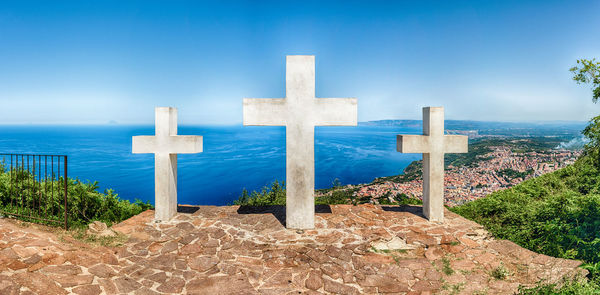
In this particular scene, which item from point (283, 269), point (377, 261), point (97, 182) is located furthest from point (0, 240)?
point (377, 261)

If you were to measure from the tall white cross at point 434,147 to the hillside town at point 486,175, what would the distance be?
300cm

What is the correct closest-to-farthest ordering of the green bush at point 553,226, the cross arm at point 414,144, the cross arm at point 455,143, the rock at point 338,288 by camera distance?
the rock at point 338,288 < the green bush at point 553,226 < the cross arm at point 414,144 < the cross arm at point 455,143

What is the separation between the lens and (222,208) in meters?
8.34

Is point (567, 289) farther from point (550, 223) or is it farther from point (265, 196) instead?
point (265, 196)

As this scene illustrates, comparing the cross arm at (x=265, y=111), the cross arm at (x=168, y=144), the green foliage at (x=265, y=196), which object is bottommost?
the green foliage at (x=265, y=196)

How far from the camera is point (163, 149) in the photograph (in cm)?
737

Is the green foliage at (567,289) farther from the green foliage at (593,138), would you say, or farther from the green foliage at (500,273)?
the green foliage at (593,138)

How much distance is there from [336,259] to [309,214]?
167 centimetres

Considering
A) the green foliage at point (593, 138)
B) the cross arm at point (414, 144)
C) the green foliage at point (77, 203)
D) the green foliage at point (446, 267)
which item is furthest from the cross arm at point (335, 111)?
the green foliage at point (593, 138)

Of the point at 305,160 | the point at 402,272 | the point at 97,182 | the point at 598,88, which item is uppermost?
the point at 598,88

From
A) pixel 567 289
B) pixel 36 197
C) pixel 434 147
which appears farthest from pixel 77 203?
pixel 567 289

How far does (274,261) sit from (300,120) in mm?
2832

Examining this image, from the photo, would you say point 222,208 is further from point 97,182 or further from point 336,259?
point 336,259

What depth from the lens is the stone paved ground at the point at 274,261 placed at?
175 inches
